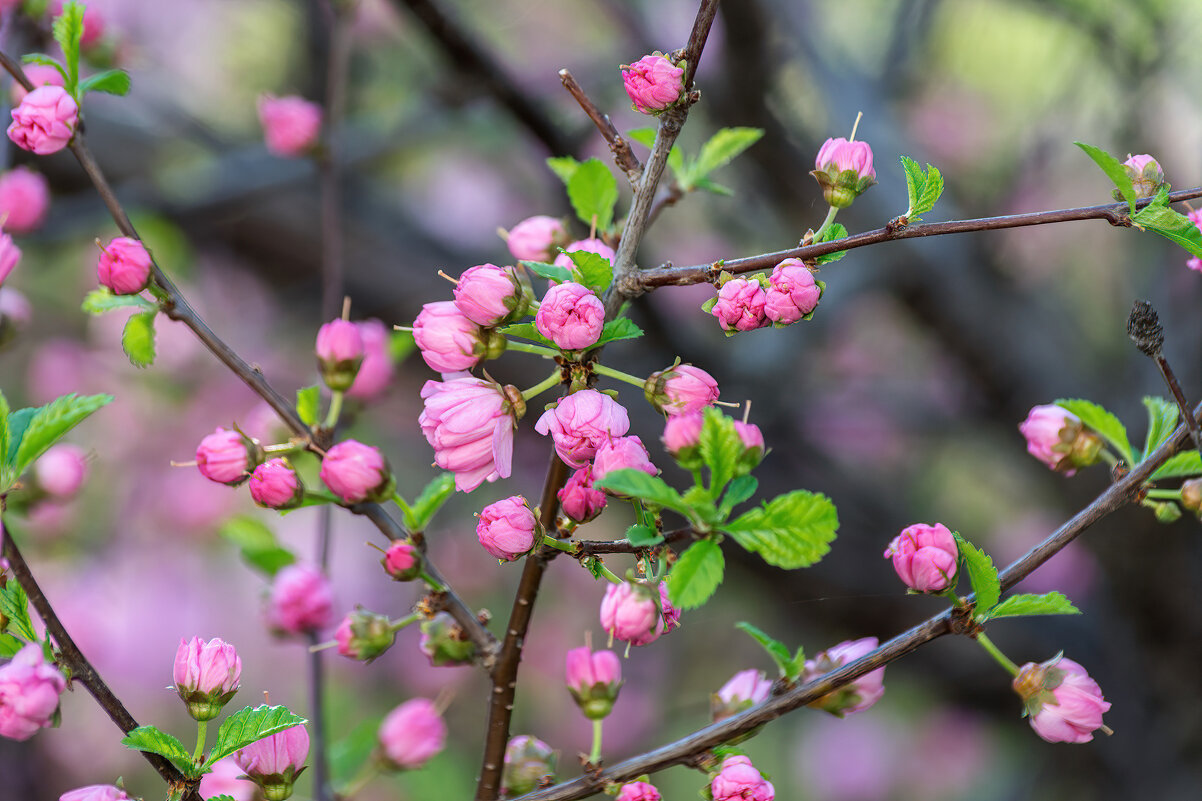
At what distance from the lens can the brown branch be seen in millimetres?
450

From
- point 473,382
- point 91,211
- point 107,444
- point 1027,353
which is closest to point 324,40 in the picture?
point 91,211

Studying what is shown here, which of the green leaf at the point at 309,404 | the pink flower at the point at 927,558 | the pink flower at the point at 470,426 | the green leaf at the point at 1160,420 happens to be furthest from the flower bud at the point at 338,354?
the green leaf at the point at 1160,420

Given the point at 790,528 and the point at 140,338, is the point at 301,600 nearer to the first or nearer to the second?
the point at 140,338

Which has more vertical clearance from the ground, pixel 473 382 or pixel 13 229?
pixel 13 229

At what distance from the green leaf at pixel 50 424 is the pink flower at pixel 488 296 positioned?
182mm

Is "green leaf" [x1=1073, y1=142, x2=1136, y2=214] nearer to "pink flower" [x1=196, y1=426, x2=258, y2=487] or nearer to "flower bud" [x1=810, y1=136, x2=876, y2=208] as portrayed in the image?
"flower bud" [x1=810, y1=136, x2=876, y2=208]

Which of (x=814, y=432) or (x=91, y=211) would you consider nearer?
(x=91, y=211)

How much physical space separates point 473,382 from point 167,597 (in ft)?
5.27

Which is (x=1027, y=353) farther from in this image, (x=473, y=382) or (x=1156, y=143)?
(x=473, y=382)

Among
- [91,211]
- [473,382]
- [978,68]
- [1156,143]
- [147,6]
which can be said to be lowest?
[473,382]

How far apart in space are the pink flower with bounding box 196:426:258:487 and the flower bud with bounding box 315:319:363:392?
81mm

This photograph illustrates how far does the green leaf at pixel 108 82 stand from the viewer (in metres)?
0.57

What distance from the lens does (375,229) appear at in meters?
1.48

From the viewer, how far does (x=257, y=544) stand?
762 millimetres
